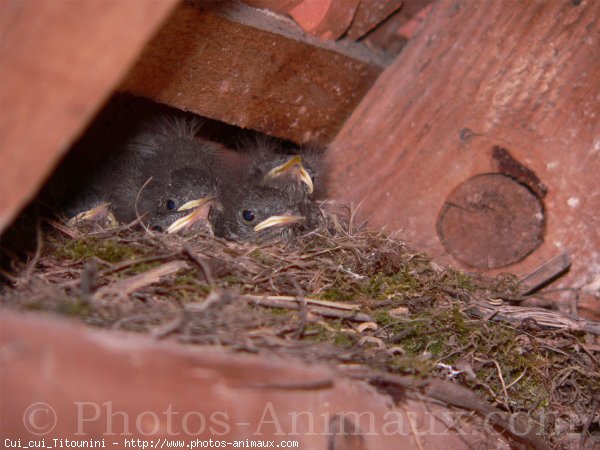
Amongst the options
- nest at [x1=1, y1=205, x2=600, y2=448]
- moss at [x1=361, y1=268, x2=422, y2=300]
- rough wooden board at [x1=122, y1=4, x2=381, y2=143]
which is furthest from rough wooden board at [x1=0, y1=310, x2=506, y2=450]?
rough wooden board at [x1=122, y1=4, x2=381, y2=143]

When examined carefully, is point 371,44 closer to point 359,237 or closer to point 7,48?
point 359,237

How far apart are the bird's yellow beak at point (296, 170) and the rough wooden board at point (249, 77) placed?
103 millimetres

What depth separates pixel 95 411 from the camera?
78cm

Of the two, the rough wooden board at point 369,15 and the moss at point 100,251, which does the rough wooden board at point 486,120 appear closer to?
the rough wooden board at point 369,15

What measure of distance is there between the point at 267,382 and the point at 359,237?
882 mm

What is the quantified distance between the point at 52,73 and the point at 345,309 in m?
0.75

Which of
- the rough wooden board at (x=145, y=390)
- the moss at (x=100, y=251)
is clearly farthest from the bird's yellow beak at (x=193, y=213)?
the rough wooden board at (x=145, y=390)

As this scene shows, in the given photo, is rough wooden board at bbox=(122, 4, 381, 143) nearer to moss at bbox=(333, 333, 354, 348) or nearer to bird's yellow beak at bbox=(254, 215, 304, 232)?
bird's yellow beak at bbox=(254, 215, 304, 232)

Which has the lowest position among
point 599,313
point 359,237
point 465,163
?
point 599,313

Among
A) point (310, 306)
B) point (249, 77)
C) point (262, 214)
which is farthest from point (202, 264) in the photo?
point (262, 214)

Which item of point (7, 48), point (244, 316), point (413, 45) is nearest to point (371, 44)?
point (413, 45)

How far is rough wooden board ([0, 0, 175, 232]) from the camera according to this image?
750 millimetres

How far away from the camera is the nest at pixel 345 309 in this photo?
97cm

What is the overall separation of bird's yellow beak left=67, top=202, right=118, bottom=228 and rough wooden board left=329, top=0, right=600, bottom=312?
73 cm
